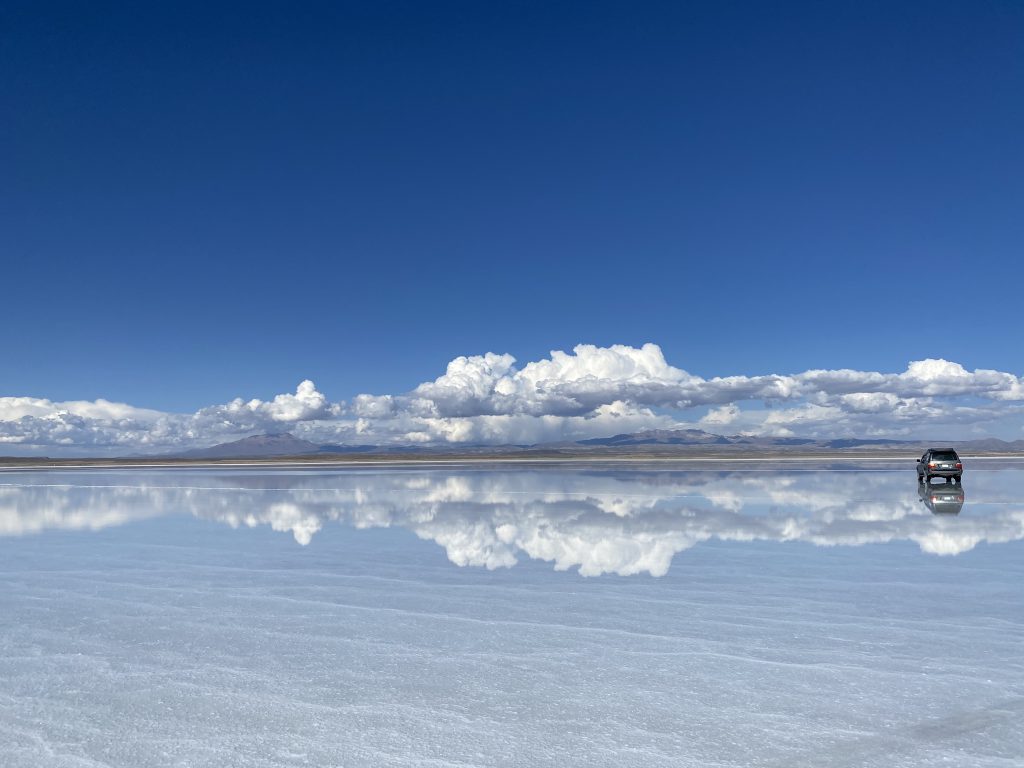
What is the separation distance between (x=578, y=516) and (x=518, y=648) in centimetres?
1339

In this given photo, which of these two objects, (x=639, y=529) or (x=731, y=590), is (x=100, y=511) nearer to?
(x=639, y=529)

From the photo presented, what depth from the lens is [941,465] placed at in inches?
1321

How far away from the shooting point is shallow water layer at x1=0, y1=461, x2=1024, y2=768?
5648 millimetres

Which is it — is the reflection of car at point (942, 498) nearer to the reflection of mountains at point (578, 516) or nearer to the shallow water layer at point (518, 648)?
the reflection of mountains at point (578, 516)

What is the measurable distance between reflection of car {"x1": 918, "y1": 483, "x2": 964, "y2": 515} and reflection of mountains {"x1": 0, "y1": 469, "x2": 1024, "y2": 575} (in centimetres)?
69

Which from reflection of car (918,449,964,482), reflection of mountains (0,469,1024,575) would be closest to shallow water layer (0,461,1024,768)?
reflection of mountains (0,469,1024,575)

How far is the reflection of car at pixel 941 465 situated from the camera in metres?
33.3

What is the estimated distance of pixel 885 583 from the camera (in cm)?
1155

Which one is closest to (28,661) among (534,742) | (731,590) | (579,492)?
(534,742)

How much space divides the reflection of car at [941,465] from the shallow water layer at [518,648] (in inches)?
684

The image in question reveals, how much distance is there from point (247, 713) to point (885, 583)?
990 cm

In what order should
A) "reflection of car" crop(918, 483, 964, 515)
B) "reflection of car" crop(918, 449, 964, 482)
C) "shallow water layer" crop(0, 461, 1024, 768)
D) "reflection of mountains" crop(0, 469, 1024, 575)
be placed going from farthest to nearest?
"reflection of car" crop(918, 449, 964, 482), "reflection of car" crop(918, 483, 964, 515), "reflection of mountains" crop(0, 469, 1024, 575), "shallow water layer" crop(0, 461, 1024, 768)

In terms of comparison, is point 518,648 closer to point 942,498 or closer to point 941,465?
point 942,498

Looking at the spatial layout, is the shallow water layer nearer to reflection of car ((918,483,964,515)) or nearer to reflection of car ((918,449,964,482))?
reflection of car ((918,483,964,515))
